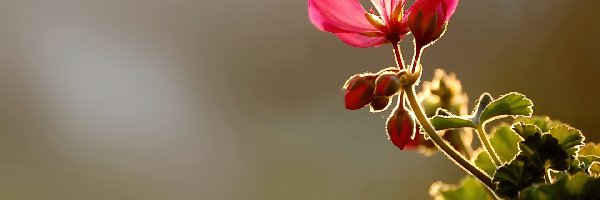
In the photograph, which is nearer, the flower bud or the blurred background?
the flower bud

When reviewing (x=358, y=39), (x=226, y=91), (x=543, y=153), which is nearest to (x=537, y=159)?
(x=543, y=153)

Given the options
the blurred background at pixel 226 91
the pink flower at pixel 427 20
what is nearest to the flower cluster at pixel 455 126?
the pink flower at pixel 427 20

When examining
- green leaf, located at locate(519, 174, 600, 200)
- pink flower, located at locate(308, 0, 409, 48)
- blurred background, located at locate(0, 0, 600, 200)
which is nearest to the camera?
green leaf, located at locate(519, 174, 600, 200)

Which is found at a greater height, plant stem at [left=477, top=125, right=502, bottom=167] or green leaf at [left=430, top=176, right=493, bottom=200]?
plant stem at [left=477, top=125, right=502, bottom=167]

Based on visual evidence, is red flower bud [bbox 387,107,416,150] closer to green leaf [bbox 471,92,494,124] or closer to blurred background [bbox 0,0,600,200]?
green leaf [bbox 471,92,494,124]

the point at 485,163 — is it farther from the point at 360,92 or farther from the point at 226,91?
the point at 226,91

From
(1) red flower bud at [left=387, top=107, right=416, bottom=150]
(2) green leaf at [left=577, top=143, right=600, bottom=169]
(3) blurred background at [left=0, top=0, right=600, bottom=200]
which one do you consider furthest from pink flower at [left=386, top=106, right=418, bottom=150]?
(3) blurred background at [left=0, top=0, right=600, bottom=200]

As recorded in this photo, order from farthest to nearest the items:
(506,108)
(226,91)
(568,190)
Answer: (226,91)
(506,108)
(568,190)

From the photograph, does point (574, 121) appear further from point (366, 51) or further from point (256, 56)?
point (256, 56)
